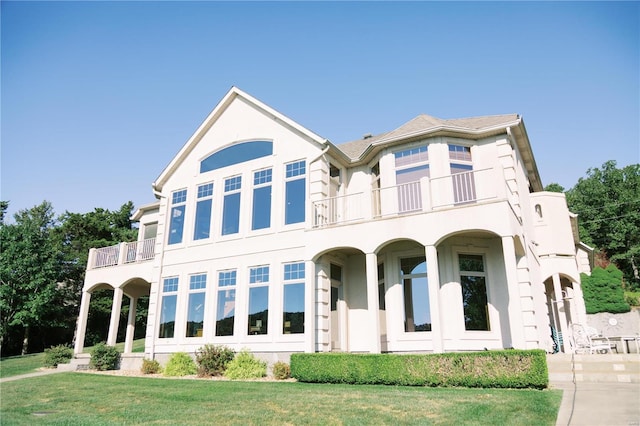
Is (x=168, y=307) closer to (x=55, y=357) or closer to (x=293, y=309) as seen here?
(x=55, y=357)

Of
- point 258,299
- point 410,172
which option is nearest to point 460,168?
point 410,172

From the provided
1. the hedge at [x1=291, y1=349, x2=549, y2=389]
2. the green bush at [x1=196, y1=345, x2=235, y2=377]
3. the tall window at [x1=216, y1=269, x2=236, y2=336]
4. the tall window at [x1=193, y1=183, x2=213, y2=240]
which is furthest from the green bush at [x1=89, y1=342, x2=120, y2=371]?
the hedge at [x1=291, y1=349, x2=549, y2=389]

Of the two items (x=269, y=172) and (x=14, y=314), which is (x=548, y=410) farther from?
(x=14, y=314)

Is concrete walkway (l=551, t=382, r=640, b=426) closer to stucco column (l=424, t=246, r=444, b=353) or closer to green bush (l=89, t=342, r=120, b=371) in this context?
stucco column (l=424, t=246, r=444, b=353)

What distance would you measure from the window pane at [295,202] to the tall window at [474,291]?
568 cm

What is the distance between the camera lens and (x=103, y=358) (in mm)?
16359

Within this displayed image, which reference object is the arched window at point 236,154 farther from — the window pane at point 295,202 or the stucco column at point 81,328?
the stucco column at point 81,328

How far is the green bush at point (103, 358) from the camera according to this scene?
53.6 ft

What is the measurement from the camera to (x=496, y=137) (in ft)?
44.9

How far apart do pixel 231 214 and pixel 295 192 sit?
10.2 ft

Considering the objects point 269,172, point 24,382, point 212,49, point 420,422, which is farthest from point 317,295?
point 24,382

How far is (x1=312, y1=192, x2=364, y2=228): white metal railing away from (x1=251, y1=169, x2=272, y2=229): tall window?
7.05 feet

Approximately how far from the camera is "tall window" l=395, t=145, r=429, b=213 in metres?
13.2

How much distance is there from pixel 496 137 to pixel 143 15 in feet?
38.4
